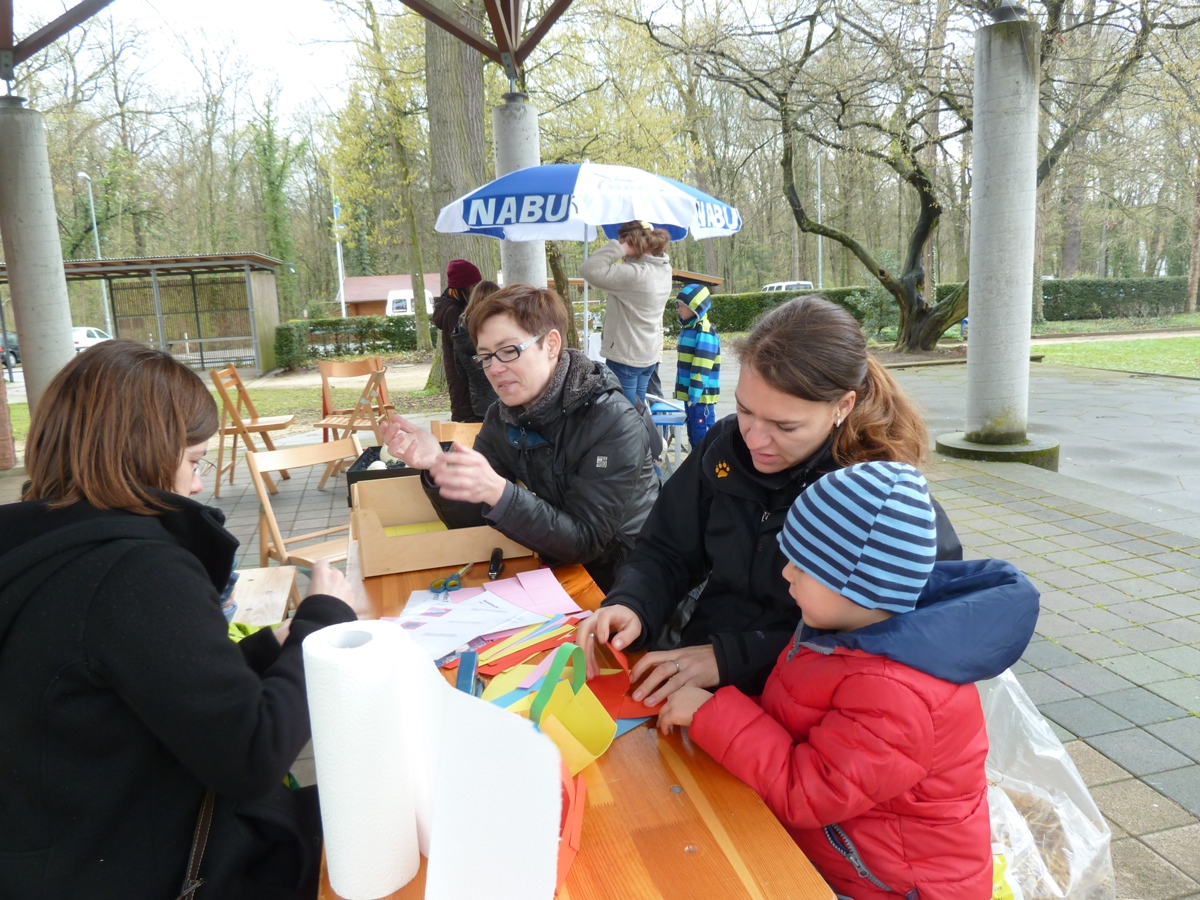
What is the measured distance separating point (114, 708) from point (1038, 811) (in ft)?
5.45

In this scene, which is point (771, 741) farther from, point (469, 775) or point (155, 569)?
point (155, 569)

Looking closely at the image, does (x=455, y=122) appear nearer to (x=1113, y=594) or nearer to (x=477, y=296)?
(x=477, y=296)

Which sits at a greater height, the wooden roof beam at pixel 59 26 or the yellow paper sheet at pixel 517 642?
the wooden roof beam at pixel 59 26

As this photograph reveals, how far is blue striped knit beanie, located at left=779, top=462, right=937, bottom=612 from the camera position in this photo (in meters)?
1.18

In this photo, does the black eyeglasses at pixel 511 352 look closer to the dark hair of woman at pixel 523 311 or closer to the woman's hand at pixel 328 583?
the dark hair of woman at pixel 523 311

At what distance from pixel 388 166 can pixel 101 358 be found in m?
15.9

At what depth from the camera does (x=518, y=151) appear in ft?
18.7

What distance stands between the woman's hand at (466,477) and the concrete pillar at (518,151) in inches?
151

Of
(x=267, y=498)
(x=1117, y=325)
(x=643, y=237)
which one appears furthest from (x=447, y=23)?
(x=1117, y=325)

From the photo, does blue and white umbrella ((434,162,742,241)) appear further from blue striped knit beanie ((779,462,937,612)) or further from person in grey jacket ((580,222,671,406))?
blue striped knit beanie ((779,462,937,612))

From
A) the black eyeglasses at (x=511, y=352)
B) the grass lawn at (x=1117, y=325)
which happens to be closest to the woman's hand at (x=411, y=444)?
the black eyeglasses at (x=511, y=352)

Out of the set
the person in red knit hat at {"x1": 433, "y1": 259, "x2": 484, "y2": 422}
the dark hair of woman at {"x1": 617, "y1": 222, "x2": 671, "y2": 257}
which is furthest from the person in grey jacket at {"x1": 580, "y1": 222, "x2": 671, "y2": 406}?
the person in red knit hat at {"x1": 433, "y1": 259, "x2": 484, "y2": 422}

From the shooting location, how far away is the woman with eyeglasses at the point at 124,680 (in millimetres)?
1055

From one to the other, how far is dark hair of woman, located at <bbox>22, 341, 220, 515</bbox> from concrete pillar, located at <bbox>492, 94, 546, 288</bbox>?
4474mm
